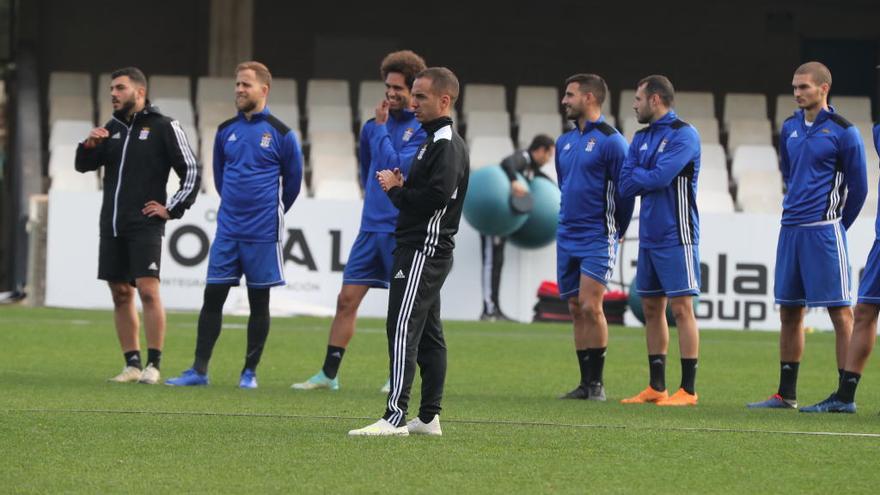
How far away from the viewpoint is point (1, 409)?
7.84 m

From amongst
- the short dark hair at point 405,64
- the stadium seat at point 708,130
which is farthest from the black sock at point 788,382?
the stadium seat at point 708,130

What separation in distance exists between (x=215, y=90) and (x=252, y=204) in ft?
38.9

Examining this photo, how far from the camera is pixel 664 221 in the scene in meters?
9.55

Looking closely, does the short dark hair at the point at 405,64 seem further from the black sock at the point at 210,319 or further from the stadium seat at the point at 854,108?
the stadium seat at the point at 854,108

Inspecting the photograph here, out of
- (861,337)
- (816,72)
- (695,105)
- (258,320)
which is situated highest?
(695,105)

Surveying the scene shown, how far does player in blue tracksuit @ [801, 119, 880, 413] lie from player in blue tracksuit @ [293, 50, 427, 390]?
2.66 meters

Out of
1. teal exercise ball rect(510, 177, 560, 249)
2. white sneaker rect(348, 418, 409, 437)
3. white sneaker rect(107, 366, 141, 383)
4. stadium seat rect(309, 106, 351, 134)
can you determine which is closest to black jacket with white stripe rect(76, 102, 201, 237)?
white sneaker rect(107, 366, 141, 383)

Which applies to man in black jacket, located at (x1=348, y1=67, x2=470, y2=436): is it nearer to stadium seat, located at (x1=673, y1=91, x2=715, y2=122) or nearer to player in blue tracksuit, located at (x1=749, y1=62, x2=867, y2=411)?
player in blue tracksuit, located at (x1=749, y1=62, x2=867, y2=411)

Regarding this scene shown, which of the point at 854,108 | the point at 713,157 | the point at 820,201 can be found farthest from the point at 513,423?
the point at 854,108

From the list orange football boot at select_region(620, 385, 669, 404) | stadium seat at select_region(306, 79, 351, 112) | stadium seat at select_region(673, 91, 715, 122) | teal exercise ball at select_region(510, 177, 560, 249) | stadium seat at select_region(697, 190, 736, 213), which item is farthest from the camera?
stadium seat at select_region(673, 91, 715, 122)

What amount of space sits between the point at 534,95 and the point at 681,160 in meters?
13.5

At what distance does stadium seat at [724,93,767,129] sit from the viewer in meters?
23.0

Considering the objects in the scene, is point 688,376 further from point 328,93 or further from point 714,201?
point 328,93

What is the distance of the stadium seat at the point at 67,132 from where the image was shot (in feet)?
64.1
